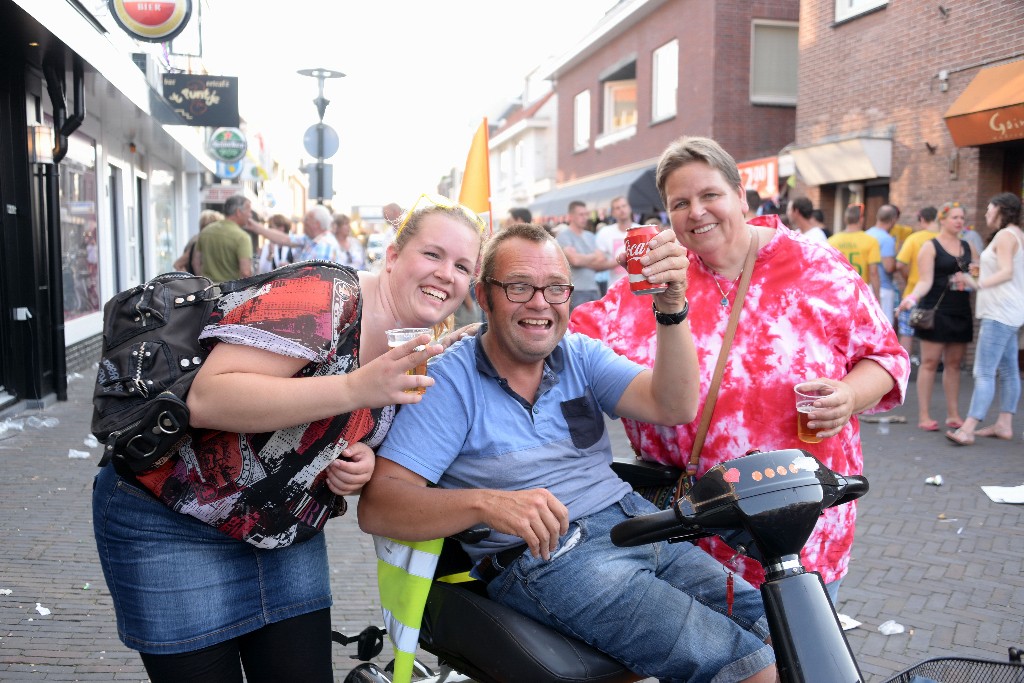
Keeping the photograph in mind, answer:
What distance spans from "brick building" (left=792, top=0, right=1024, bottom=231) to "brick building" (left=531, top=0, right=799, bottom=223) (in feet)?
10.0

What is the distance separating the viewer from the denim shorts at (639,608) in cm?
208

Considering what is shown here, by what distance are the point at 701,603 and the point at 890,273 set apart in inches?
381

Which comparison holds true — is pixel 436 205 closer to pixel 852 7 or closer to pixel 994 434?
pixel 994 434

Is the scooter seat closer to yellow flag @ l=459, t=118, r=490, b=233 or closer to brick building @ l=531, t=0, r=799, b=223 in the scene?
yellow flag @ l=459, t=118, r=490, b=233

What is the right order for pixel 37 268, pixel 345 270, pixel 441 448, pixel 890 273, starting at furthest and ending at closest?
pixel 890 273 < pixel 37 268 < pixel 441 448 < pixel 345 270

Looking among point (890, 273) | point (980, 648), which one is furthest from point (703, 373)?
point (890, 273)

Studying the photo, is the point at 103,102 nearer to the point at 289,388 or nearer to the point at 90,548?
the point at 90,548

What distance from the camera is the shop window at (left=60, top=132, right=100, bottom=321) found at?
1037 centimetres

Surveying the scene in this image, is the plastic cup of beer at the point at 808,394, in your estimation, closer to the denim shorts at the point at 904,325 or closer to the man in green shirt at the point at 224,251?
the denim shorts at the point at 904,325

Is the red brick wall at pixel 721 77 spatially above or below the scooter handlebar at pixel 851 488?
above

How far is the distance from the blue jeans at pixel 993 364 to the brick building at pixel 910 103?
382cm

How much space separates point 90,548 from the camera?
192 inches

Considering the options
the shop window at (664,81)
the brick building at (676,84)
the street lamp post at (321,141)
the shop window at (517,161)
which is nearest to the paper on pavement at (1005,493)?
the street lamp post at (321,141)

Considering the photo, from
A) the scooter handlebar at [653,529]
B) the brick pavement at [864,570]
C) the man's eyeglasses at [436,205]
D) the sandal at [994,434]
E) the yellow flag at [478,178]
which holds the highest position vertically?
the yellow flag at [478,178]
